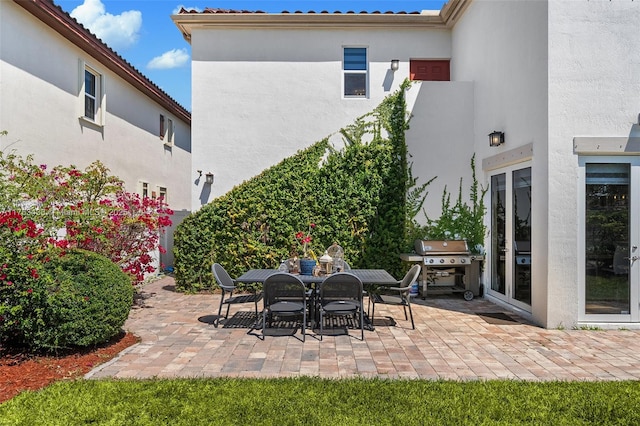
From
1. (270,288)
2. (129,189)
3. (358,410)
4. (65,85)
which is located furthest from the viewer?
(129,189)

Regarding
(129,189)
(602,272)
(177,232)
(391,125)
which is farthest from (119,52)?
(602,272)

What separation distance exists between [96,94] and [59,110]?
1948 mm

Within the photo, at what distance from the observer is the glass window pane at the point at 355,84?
34.4 feet

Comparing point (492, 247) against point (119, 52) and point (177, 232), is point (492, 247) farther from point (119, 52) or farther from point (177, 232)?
point (119, 52)

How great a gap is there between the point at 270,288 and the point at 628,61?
679 centimetres

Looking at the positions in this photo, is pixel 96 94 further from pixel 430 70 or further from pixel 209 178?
pixel 430 70

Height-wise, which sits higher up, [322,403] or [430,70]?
[430,70]

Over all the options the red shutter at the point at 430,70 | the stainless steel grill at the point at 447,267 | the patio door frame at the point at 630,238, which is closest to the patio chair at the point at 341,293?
the stainless steel grill at the point at 447,267

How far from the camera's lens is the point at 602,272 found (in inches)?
266

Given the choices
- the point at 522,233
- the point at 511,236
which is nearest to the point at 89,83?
the point at 511,236

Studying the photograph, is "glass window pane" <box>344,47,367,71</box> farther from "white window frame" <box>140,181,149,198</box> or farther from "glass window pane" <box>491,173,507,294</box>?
"white window frame" <box>140,181,149,198</box>

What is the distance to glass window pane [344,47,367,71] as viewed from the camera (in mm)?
10531

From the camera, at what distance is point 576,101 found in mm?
6699

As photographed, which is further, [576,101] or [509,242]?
[509,242]
